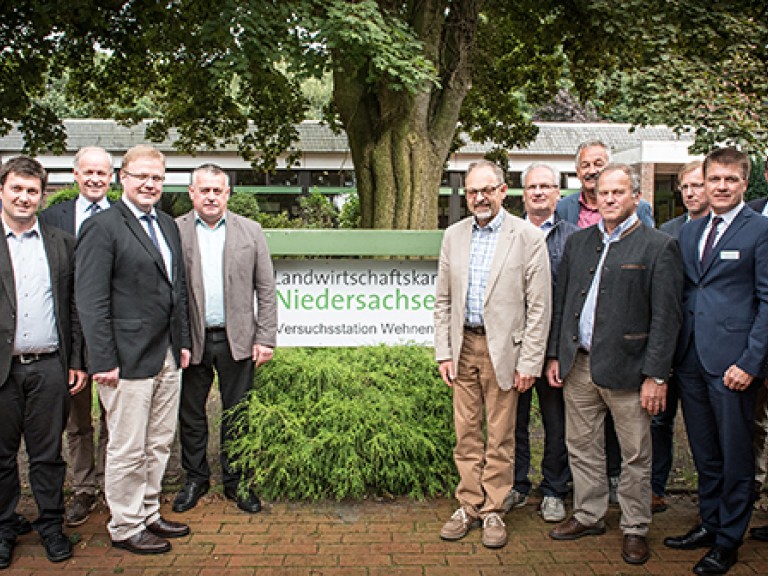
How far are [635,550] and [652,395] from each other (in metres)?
0.89

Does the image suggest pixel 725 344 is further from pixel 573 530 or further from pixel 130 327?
pixel 130 327

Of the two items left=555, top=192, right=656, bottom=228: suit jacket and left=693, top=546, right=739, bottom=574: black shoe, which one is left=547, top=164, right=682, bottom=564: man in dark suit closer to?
left=693, top=546, right=739, bottom=574: black shoe

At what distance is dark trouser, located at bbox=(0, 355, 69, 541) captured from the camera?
12.6 feet

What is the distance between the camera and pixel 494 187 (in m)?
3.99

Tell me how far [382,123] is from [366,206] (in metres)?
1.17

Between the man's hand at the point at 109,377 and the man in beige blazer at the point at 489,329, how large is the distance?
6.11ft

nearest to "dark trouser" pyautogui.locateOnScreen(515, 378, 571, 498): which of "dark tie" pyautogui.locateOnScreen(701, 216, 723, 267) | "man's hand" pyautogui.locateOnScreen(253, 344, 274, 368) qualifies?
"dark tie" pyautogui.locateOnScreen(701, 216, 723, 267)

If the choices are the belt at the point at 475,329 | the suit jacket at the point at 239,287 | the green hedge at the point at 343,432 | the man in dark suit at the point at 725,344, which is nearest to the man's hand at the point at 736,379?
the man in dark suit at the point at 725,344

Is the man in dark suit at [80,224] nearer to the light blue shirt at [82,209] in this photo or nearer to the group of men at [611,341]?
the light blue shirt at [82,209]

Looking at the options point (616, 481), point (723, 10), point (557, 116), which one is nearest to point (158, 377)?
point (616, 481)

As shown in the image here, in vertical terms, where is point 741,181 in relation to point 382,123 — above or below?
below

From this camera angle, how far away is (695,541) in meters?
4.00

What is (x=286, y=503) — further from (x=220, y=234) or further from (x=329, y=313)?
(x=220, y=234)

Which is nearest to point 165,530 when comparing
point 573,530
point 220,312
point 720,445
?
point 220,312
